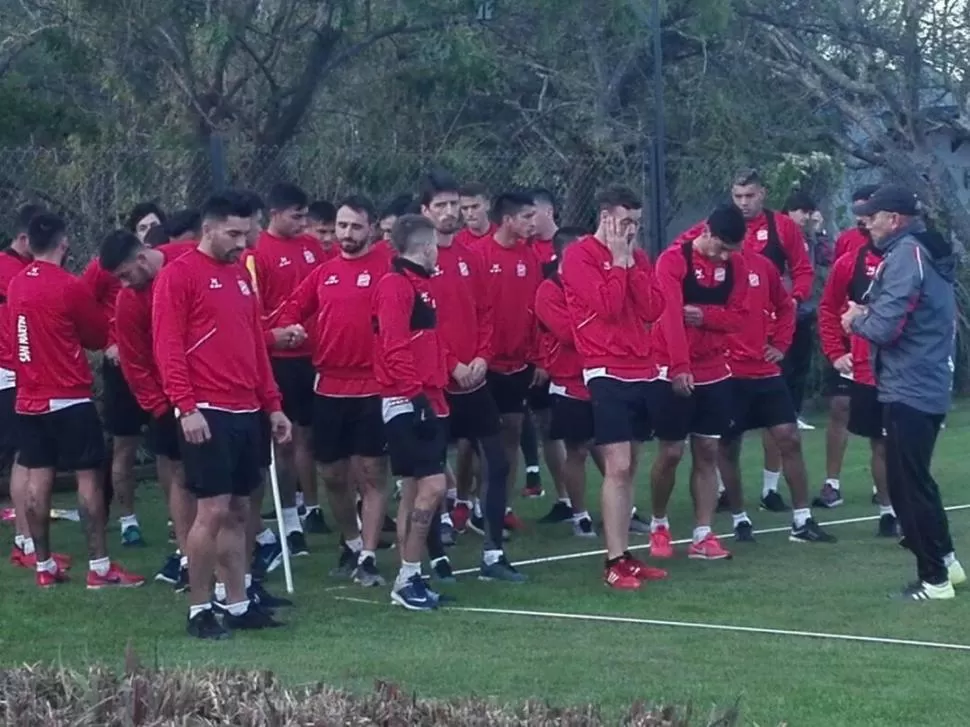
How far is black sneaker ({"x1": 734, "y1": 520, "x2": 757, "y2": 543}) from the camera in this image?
433 inches

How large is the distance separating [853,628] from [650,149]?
293 inches

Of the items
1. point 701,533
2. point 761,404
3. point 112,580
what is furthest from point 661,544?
point 112,580

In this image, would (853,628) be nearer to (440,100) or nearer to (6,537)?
(6,537)

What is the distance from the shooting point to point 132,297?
9.27 meters

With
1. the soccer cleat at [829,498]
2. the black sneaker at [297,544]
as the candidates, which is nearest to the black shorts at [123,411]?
the black sneaker at [297,544]

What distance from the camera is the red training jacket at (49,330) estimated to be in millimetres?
9742

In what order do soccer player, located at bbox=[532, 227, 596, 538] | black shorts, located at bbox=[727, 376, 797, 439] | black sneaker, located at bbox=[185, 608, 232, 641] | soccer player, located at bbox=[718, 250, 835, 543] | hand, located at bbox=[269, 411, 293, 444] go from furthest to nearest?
1. black shorts, located at bbox=[727, 376, 797, 439]
2. soccer player, located at bbox=[718, 250, 835, 543]
3. soccer player, located at bbox=[532, 227, 596, 538]
4. hand, located at bbox=[269, 411, 293, 444]
5. black sneaker, located at bbox=[185, 608, 232, 641]

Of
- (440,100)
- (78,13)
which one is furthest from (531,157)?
(78,13)

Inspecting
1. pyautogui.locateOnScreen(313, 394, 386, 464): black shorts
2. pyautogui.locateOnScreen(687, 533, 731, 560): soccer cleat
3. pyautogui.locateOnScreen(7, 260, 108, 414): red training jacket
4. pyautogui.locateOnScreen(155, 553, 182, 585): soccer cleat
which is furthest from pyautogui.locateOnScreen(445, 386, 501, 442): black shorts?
pyautogui.locateOnScreen(7, 260, 108, 414): red training jacket

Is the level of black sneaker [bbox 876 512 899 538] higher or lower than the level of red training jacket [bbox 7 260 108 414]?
lower

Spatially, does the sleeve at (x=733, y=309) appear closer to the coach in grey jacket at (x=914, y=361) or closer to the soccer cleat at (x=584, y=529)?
the coach in grey jacket at (x=914, y=361)

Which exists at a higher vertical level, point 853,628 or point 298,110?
point 298,110

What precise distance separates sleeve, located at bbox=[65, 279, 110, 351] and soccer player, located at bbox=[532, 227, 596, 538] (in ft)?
8.69

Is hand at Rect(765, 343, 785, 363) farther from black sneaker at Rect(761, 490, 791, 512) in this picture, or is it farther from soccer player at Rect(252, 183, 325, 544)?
soccer player at Rect(252, 183, 325, 544)
